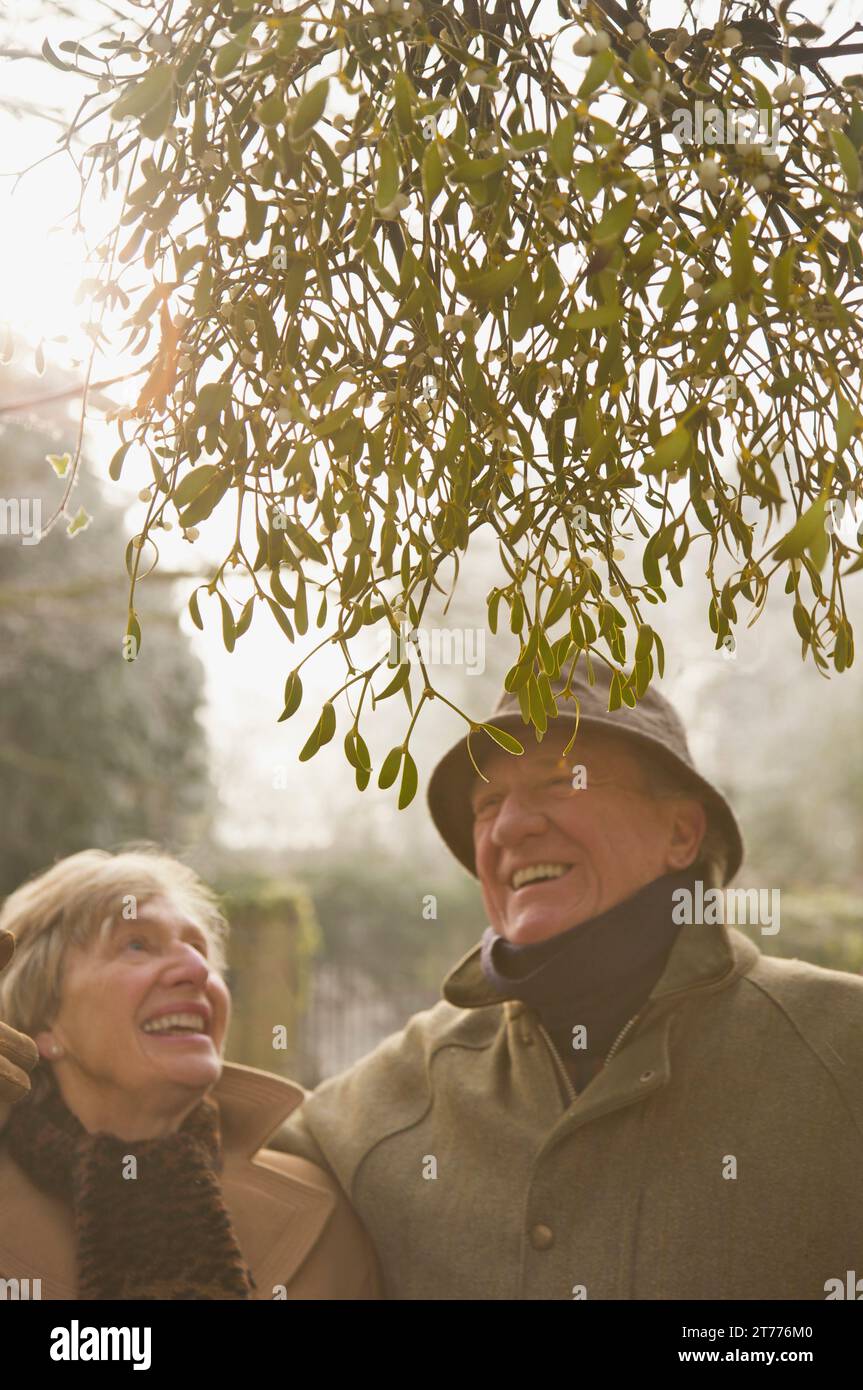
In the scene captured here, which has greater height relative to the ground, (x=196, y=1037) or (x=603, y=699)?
(x=603, y=699)

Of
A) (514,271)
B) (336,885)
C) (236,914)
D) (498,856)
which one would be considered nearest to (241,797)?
(336,885)

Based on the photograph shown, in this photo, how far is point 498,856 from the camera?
180 centimetres

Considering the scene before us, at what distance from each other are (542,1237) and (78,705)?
450cm

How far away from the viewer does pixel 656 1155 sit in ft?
5.31

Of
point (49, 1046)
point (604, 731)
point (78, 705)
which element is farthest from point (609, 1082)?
point (78, 705)

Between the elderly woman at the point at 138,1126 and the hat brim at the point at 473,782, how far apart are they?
0.41 m

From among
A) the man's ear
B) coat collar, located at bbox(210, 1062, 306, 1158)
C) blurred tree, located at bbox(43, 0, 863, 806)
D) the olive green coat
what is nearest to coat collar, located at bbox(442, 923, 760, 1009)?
the olive green coat

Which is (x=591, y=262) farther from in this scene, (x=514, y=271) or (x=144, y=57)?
(x=144, y=57)

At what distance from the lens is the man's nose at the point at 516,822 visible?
5.72 feet

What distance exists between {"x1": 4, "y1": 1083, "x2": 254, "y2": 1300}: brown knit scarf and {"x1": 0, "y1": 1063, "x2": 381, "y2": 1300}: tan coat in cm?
3

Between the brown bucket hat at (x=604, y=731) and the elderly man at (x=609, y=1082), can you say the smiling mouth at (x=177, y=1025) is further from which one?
the brown bucket hat at (x=604, y=731)

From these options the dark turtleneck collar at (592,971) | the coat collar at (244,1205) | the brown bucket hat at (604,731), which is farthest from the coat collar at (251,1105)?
the brown bucket hat at (604,731)

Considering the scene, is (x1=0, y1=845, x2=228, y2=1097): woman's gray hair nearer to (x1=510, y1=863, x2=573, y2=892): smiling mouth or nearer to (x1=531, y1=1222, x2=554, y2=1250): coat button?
(x1=510, y1=863, x2=573, y2=892): smiling mouth
